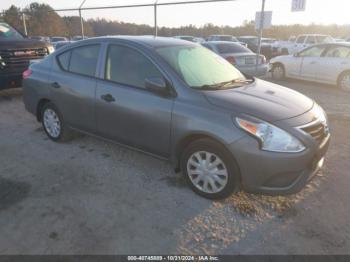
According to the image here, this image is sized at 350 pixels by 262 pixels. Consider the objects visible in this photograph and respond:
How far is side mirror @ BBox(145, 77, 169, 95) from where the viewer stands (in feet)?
11.4

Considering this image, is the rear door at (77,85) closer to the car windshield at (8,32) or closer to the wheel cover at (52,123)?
the wheel cover at (52,123)

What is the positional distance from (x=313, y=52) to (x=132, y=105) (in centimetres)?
842

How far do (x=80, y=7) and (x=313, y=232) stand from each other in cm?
1422

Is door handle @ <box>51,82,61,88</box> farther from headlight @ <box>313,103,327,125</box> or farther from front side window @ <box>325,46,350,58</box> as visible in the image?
front side window @ <box>325,46,350,58</box>

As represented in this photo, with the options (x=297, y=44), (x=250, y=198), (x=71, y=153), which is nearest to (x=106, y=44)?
(x=71, y=153)

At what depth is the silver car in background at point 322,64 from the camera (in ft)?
30.6

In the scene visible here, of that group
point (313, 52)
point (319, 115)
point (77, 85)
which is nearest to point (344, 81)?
point (313, 52)

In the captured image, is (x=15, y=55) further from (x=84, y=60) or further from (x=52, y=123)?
(x=84, y=60)

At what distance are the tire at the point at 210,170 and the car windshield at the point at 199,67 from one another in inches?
27.6

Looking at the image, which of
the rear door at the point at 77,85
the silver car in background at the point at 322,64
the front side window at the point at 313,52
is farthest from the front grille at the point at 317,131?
Answer: the front side window at the point at 313,52

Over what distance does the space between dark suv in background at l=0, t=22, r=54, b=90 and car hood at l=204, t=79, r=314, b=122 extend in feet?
19.2

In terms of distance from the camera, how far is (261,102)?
336cm

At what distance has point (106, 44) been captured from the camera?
418 cm

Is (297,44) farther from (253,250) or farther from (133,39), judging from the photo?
(253,250)
